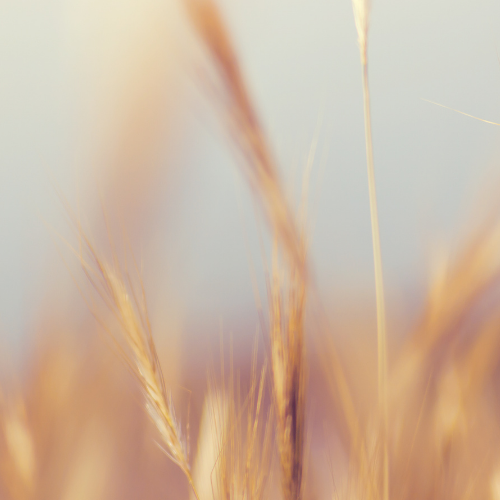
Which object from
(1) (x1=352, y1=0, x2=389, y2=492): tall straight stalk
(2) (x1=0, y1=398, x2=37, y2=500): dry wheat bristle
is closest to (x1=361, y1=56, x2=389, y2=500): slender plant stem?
(1) (x1=352, y1=0, x2=389, y2=492): tall straight stalk

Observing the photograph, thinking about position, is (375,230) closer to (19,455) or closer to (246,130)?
(246,130)

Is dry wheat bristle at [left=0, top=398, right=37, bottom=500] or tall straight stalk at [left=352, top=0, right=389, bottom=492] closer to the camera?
tall straight stalk at [left=352, top=0, right=389, bottom=492]

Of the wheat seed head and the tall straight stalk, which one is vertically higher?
the wheat seed head

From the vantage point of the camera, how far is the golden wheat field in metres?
0.19

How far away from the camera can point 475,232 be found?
10.5 inches

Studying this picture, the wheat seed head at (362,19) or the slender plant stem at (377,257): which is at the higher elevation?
the wheat seed head at (362,19)

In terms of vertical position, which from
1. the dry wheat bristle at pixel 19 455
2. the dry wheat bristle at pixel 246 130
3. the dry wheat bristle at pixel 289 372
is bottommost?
the dry wheat bristle at pixel 19 455

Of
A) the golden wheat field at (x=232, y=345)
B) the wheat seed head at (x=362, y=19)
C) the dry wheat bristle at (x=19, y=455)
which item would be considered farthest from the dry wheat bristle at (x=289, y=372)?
the dry wheat bristle at (x=19, y=455)

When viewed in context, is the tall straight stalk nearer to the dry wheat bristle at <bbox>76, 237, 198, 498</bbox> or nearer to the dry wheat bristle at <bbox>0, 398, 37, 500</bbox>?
the dry wheat bristle at <bbox>76, 237, 198, 498</bbox>

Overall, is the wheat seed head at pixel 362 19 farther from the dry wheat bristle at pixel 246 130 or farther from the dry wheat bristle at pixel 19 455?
the dry wheat bristle at pixel 19 455

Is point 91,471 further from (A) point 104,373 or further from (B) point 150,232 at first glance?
(B) point 150,232

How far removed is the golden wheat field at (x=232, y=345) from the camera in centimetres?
19

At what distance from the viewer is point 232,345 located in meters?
0.25

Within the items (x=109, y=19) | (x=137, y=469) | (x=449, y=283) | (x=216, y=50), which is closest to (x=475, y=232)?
(x=449, y=283)
